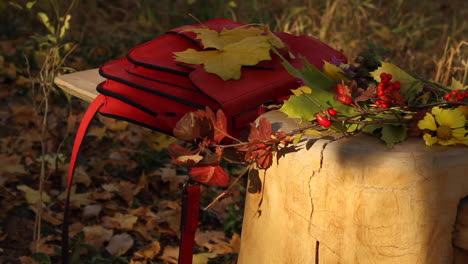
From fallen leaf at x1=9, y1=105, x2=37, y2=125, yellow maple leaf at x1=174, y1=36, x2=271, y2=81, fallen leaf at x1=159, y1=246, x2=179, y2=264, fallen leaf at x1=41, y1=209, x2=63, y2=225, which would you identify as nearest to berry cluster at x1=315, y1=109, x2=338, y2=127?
yellow maple leaf at x1=174, y1=36, x2=271, y2=81

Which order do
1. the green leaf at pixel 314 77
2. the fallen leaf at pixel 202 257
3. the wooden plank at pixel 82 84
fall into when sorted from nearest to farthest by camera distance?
the green leaf at pixel 314 77
the wooden plank at pixel 82 84
the fallen leaf at pixel 202 257

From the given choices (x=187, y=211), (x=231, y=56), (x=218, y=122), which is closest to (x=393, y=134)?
(x=218, y=122)

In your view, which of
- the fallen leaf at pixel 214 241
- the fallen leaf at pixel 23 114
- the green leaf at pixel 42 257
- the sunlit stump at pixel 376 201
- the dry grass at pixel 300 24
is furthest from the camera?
the dry grass at pixel 300 24


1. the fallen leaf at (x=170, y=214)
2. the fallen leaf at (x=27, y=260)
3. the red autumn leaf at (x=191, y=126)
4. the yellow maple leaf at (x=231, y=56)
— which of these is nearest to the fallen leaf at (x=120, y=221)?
the fallen leaf at (x=170, y=214)

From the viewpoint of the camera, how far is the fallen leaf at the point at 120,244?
2.28 meters

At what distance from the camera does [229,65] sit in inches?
59.7

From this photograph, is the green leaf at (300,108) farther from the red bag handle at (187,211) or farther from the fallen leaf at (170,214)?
the fallen leaf at (170,214)

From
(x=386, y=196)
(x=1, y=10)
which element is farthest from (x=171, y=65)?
(x=1, y=10)

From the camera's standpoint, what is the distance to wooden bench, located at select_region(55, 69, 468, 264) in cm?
118

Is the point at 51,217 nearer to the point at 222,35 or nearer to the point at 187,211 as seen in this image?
the point at 187,211

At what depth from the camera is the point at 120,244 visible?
2.32 meters

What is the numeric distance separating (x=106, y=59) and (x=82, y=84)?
76.4 inches

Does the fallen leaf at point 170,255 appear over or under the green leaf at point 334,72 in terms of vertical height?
under

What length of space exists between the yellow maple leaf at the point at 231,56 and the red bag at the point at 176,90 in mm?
20
